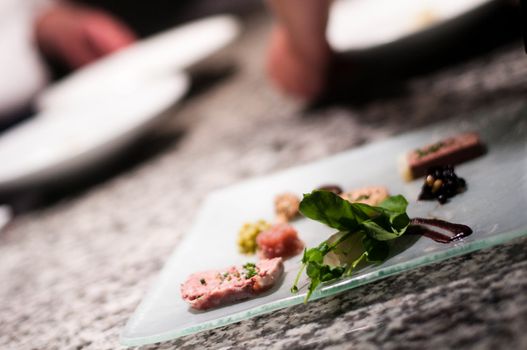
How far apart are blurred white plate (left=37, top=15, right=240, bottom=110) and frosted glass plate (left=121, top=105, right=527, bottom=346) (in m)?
1.27

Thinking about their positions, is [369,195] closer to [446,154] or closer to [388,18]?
[446,154]

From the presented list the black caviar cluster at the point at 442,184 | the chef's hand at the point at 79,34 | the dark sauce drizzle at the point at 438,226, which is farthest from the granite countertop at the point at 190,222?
the chef's hand at the point at 79,34

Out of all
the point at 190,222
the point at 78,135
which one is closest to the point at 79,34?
the point at 78,135

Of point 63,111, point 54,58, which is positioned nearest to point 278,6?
point 63,111

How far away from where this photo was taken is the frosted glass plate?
2.43 ft

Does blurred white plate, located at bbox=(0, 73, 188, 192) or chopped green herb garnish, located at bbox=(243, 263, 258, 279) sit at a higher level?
blurred white plate, located at bbox=(0, 73, 188, 192)

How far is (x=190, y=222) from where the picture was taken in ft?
4.34

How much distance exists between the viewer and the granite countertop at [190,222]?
691 mm

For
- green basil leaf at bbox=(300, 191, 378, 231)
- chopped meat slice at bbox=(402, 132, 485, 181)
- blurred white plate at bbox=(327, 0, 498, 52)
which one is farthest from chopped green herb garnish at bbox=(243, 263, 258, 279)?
blurred white plate at bbox=(327, 0, 498, 52)

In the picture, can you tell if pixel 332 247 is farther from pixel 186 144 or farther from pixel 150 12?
pixel 150 12

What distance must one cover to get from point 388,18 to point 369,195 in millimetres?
1070

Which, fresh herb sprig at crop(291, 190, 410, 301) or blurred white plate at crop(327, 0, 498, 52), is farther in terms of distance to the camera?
blurred white plate at crop(327, 0, 498, 52)

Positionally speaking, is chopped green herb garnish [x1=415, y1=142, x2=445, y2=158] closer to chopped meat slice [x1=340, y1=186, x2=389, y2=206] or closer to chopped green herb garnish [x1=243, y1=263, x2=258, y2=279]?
chopped meat slice [x1=340, y1=186, x2=389, y2=206]

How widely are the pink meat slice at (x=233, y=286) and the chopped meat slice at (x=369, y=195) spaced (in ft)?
0.61
